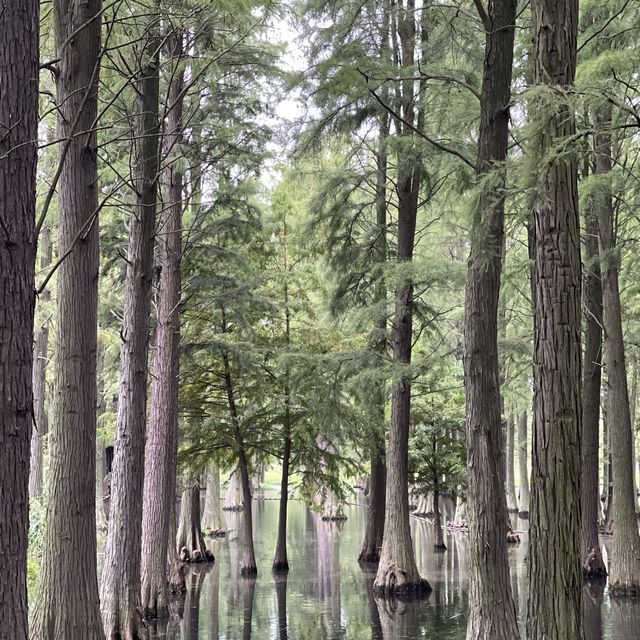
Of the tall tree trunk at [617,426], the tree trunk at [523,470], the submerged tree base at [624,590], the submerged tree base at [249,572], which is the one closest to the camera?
the submerged tree base at [624,590]

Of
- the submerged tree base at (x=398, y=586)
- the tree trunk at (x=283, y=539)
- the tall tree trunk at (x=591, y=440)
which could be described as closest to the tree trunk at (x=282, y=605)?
the tree trunk at (x=283, y=539)

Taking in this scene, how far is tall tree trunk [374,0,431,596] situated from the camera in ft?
49.9

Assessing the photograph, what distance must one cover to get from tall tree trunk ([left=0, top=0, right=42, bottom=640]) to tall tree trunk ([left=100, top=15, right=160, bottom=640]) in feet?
19.9

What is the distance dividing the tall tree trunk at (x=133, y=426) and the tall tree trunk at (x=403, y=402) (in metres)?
5.88

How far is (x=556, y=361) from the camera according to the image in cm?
555

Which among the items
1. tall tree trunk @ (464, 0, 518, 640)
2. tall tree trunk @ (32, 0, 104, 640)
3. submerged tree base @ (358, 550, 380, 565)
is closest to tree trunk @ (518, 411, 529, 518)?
submerged tree base @ (358, 550, 380, 565)

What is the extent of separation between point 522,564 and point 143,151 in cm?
1374

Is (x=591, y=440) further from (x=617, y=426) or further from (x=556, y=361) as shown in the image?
(x=556, y=361)

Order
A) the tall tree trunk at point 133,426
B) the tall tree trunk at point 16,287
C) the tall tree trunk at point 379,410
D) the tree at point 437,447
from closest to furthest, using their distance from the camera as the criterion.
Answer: the tall tree trunk at point 16,287 < the tall tree trunk at point 133,426 < the tall tree trunk at point 379,410 < the tree at point 437,447

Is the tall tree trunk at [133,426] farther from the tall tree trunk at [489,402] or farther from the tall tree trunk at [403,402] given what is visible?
the tall tree trunk at [403,402]

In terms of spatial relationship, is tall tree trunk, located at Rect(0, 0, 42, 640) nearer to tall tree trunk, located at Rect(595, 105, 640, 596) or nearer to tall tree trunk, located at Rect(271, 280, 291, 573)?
tall tree trunk, located at Rect(595, 105, 640, 596)

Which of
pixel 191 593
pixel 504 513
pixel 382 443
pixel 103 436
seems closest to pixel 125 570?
pixel 504 513

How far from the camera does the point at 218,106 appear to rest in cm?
1323

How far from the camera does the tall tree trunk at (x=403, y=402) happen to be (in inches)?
598
